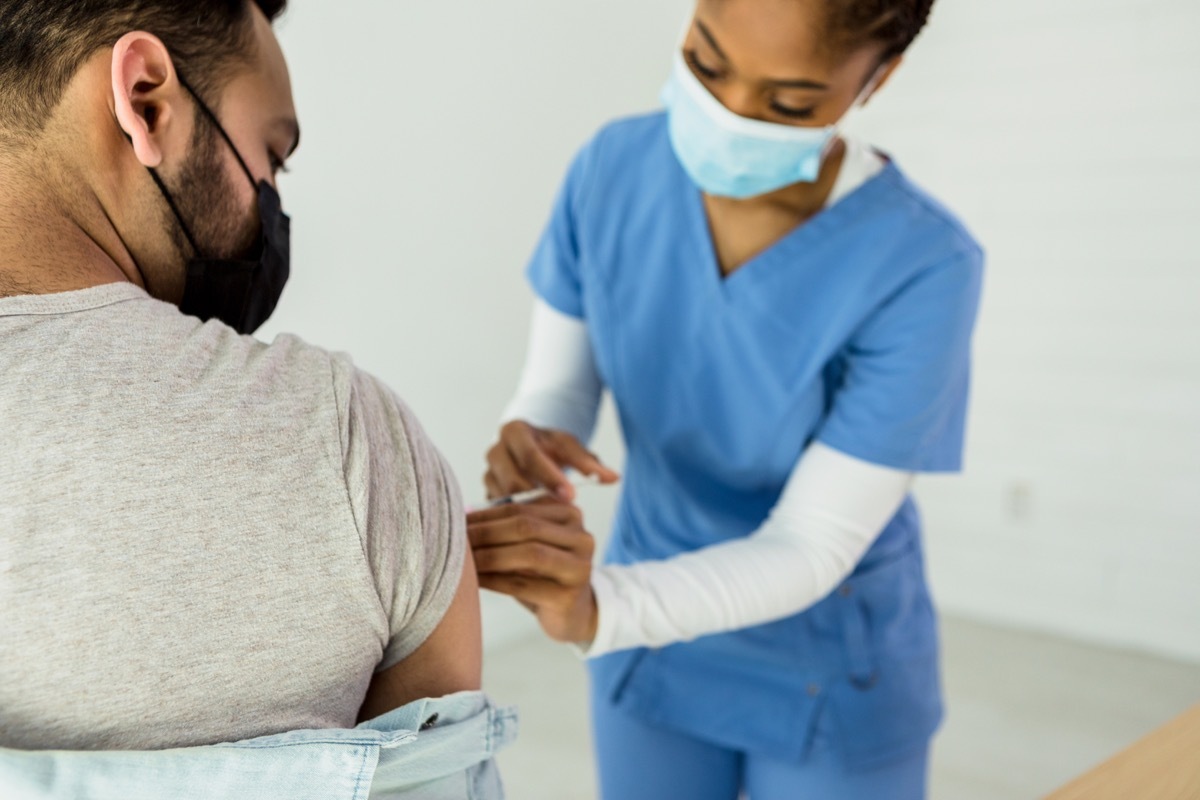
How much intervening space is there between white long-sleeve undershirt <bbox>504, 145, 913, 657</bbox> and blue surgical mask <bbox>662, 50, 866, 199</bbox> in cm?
9

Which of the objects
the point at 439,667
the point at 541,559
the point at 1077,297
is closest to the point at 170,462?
the point at 439,667

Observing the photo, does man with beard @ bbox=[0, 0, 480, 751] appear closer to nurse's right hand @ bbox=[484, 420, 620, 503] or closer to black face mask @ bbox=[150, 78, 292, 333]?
black face mask @ bbox=[150, 78, 292, 333]

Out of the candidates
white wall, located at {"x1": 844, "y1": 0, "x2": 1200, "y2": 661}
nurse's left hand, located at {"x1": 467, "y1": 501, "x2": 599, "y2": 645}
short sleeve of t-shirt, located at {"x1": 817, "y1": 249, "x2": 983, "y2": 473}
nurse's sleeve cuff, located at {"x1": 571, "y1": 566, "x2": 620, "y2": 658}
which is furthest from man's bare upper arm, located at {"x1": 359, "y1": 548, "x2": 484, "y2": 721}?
white wall, located at {"x1": 844, "y1": 0, "x2": 1200, "y2": 661}

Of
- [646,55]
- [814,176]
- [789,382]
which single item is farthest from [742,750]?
[646,55]

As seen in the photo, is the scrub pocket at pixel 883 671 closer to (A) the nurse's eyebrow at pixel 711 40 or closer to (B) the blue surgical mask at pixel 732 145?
(B) the blue surgical mask at pixel 732 145

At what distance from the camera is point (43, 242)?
2.36 ft

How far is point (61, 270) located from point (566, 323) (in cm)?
89

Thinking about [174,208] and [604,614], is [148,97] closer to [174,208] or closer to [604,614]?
[174,208]

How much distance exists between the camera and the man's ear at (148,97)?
0.75m

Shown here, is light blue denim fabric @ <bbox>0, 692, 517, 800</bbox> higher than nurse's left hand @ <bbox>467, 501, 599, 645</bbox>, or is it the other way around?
light blue denim fabric @ <bbox>0, 692, 517, 800</bbox>

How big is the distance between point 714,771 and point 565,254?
0.73 metres

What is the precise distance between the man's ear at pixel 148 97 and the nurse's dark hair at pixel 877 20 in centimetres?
68

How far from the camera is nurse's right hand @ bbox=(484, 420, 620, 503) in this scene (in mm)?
1296

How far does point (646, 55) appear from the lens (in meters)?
3.38
